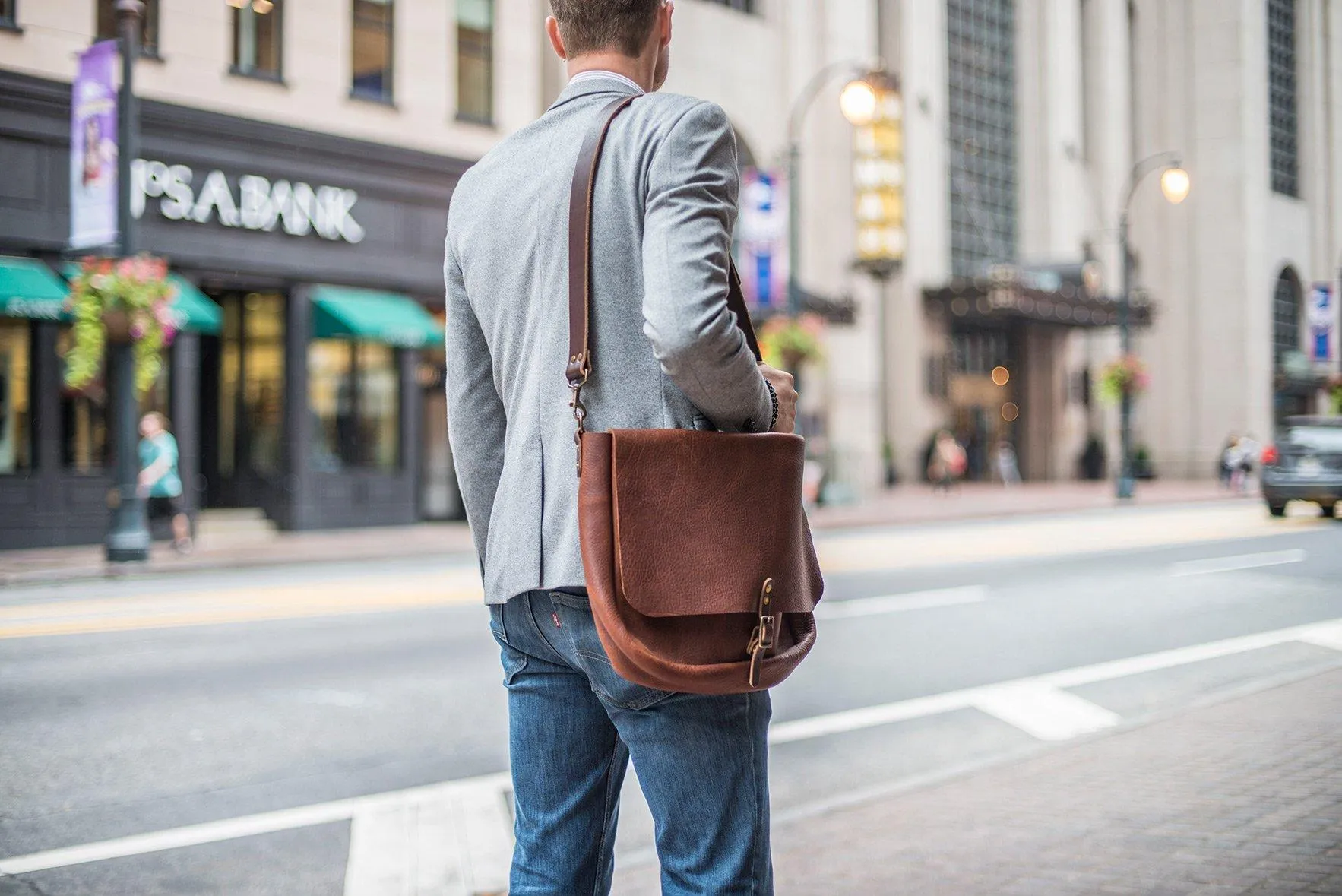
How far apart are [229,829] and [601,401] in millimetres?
3644

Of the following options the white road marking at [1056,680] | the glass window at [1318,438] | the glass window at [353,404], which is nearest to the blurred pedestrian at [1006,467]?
the glass window at [1318,438]

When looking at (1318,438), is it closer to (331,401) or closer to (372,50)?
(331,401)

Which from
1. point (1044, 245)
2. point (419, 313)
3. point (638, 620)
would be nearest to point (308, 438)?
point (419, 313)

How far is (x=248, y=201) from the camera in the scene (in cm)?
1967

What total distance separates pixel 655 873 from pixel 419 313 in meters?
18.6

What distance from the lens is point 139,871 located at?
4215 millimetres

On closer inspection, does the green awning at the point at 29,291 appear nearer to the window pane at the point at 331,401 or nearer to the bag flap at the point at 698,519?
the window pane at the point at 331,401

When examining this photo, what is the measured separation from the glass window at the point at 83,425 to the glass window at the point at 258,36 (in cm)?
561

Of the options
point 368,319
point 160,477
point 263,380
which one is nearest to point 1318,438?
point 368,319

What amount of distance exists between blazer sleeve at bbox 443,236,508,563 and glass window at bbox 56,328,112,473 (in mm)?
17502

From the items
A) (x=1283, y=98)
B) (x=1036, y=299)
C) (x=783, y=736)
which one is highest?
(x=1036, y=299)

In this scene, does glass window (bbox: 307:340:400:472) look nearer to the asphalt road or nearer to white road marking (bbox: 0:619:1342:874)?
the asphalt road

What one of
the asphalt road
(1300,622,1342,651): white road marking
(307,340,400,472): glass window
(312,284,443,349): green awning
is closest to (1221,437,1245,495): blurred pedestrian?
the asphalt road

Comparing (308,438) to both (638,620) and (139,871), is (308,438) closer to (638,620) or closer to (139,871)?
(139,871)
